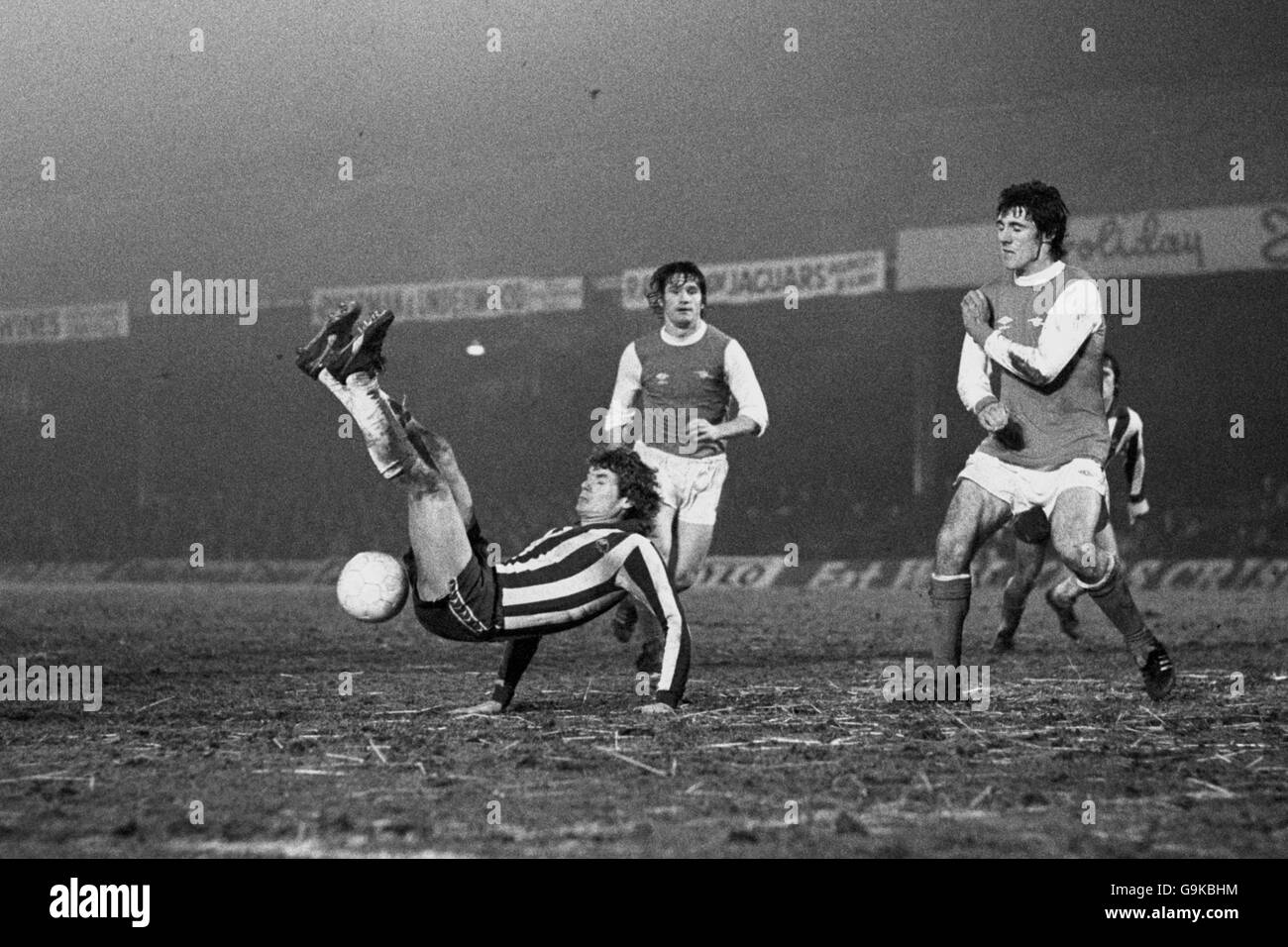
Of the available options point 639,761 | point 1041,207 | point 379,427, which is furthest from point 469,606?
point 1041,207

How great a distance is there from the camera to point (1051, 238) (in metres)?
5.63

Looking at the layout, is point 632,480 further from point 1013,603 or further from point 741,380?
point 1013,603

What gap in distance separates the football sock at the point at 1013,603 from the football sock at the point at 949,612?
6.36 feet

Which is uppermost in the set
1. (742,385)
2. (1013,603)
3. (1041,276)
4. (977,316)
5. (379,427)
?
(1041,276)

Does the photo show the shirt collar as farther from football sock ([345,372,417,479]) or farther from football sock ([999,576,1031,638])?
football sock ([345,372,417,479])

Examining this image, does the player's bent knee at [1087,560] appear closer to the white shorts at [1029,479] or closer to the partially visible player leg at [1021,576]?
the white shorts at [1029,479]

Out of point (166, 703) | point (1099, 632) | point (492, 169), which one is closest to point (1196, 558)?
point (1099, 632)

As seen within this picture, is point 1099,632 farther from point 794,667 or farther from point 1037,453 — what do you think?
point 1037,453

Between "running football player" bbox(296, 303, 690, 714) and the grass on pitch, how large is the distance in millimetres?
297

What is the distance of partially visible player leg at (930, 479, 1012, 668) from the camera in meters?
5.55

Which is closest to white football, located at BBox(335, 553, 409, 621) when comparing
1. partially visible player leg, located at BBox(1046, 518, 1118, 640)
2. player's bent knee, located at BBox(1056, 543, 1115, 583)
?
player's bent knee, located at BBox(1056, 543, 1115, 583)

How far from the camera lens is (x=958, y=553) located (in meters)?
5.54

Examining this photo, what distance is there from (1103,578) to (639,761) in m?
2.08

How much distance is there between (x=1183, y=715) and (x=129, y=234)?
16491 mm
